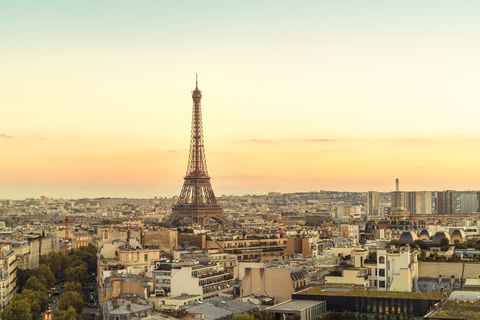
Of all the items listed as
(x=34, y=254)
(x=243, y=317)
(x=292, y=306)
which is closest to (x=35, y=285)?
(x=34, y=254)

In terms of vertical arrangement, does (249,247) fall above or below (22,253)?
above

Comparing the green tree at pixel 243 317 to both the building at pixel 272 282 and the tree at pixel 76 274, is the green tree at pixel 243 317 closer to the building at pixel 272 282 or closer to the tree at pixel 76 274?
the building at pixel 272 282

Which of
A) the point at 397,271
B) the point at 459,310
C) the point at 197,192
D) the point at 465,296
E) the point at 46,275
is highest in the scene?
the point at 197,192

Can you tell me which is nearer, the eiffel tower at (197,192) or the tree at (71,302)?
the tree at (71,302)

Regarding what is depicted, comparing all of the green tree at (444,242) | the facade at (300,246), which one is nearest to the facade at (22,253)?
Result: the facade at (300,246)

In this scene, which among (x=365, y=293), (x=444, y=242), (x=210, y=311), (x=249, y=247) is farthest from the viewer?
(x=249, y=247)

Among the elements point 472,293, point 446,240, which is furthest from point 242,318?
point 446,240

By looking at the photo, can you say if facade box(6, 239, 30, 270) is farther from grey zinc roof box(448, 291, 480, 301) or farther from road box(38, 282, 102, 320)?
grey zinc roof box(448, 291, 480, 301)

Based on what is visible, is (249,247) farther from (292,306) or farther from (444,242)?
(292,306)

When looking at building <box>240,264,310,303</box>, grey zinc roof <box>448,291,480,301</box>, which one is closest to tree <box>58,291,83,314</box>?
building <box>240,264,310,303</box>
